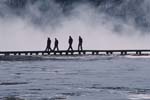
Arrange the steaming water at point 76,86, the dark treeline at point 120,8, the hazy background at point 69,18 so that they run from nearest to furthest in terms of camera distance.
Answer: the steaming water at point 76,86 < the hazy background at point 69,18 < the dark treeline at point 120,8

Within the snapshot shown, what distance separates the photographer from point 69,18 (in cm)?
19338

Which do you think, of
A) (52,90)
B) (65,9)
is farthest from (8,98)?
(65,9)

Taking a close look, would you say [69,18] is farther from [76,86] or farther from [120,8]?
[76,86]

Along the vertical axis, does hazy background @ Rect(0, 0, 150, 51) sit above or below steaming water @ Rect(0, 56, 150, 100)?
above

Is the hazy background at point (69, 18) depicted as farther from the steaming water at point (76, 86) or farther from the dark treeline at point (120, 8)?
the steaming water at point (76, 86)

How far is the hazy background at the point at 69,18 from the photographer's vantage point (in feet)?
584

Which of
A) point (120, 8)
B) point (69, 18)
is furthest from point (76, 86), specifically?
point (69, 18)

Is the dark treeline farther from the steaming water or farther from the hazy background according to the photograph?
the steaming water

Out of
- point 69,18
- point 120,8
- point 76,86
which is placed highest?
point 120,8

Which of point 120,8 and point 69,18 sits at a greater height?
point 120,8

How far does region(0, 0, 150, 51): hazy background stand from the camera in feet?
584

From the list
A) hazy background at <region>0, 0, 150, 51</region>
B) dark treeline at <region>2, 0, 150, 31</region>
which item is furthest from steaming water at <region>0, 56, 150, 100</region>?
dark treeline at <region>2, 0, 150, 31</region>

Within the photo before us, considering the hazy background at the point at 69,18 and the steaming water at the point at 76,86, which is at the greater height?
the hazy background at the point at 69,18

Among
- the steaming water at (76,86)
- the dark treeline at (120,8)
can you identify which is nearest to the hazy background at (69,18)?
the dark treeline at (120,8)
